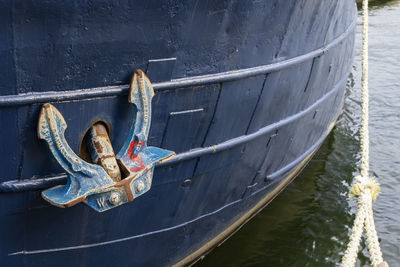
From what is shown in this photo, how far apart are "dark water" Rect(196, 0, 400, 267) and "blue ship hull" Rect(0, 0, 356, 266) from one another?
0.58m

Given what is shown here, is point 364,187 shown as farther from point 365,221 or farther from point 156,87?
point 156,87

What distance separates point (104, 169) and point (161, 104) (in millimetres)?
527

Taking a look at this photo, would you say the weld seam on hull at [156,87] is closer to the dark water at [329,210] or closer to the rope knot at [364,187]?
the rope knot at [364,187]

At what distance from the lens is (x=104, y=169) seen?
252 centimetres

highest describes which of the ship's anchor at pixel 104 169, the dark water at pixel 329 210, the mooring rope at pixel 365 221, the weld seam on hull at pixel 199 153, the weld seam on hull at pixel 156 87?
the weld seam on hull at pixel 156 87

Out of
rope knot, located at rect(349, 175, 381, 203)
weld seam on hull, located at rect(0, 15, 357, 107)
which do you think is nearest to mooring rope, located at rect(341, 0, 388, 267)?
rope knot, located at rect(349, 175, 381, 203)

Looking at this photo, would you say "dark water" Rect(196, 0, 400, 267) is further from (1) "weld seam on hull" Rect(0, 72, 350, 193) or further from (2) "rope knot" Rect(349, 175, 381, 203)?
(2) "rope knot" Rect(349, 175, 381, 203)

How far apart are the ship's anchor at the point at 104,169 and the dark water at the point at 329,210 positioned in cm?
203

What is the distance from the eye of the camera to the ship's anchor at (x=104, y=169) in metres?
2.40

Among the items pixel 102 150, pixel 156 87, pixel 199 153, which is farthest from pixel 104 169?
pixel 199 153

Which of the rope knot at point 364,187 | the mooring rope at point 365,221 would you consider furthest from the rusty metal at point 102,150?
the rope knot at point 364,187

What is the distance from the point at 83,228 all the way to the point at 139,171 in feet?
A: 2.08

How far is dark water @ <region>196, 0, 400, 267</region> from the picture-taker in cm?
467

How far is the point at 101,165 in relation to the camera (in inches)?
100
